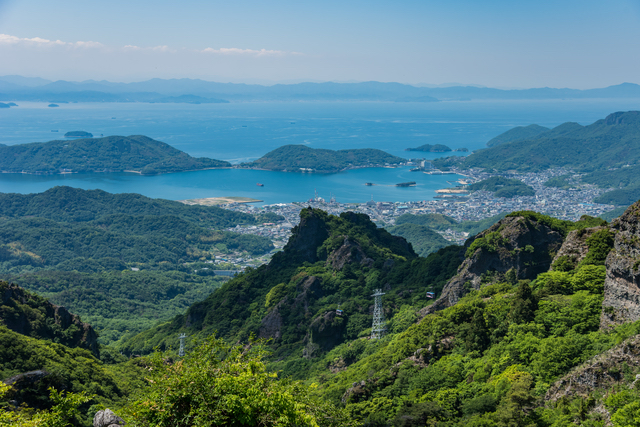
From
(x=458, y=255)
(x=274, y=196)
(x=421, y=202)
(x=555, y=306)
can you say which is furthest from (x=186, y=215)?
(x=555, y=306)

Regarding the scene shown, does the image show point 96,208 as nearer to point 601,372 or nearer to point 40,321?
point 40,321

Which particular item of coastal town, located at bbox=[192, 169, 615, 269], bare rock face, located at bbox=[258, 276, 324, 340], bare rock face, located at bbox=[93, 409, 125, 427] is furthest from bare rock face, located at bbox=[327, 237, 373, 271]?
coastal town, located at bbox=[192, 169, 615, 269]

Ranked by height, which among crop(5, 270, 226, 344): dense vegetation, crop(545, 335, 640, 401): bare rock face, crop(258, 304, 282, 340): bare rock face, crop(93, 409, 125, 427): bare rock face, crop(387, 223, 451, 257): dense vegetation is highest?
crop(545, 335, 640, 401): bare rock face

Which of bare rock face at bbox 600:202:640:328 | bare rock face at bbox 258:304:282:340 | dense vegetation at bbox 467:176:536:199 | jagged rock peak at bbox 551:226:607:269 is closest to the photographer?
bare rock face at bbox 600:202:640:328

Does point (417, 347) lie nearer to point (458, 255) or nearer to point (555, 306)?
point (555, 306)

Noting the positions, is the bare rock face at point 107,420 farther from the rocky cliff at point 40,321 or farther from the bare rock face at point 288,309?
the bare rock face at point 288,309

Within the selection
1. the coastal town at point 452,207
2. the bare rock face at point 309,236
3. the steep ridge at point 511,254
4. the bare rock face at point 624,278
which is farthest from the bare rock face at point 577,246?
the coastal town at point 452,207

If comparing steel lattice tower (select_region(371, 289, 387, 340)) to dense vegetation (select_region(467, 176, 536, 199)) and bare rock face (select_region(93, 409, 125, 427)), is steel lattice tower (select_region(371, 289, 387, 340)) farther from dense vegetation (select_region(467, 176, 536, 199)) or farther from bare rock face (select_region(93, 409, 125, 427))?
dense vegetation (select_region(467, 176, 536, 199))

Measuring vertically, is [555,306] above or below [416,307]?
above
